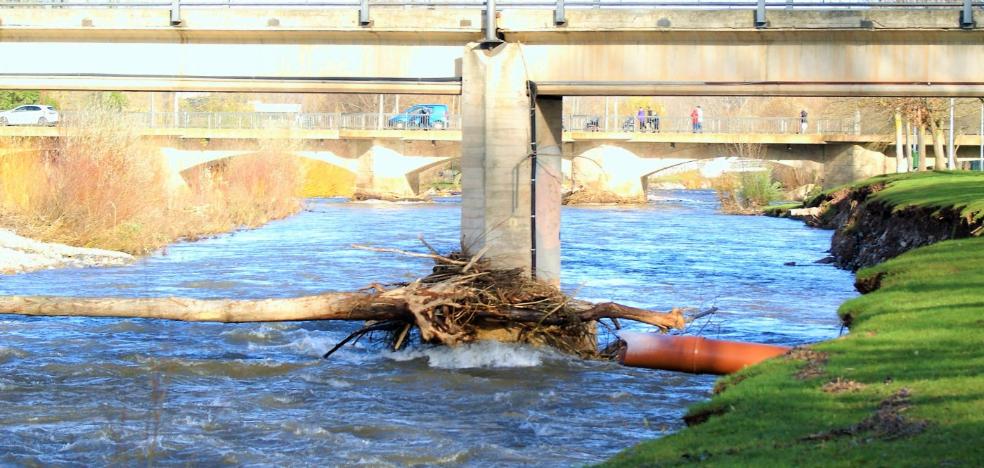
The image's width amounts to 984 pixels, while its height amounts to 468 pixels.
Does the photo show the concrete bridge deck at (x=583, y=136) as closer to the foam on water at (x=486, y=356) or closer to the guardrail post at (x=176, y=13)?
the guardrail post at (x=176, y=13)

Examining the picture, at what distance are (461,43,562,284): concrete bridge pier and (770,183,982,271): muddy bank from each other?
7.58m

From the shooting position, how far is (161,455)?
11.8 meters

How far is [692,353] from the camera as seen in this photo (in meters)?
14.7

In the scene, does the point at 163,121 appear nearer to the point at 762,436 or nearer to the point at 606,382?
the point at 606,382

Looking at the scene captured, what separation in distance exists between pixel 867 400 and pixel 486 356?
8047 mm

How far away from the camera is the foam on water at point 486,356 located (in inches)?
663

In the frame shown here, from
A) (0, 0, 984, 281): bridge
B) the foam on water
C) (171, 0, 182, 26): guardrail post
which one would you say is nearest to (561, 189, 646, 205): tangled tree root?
(0, 0, 984, 281): bridge

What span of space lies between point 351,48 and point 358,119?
6095 cm

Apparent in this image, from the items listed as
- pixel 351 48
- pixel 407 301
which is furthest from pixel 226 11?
pixel 407 301

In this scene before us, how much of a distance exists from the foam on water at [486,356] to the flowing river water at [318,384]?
0.07 feet

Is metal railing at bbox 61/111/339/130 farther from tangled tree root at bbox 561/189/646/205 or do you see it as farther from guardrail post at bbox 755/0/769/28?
guardrail post at bbox 755/0/769/28

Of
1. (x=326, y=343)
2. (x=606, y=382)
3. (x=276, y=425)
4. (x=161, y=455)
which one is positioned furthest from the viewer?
(x=326, y=343)

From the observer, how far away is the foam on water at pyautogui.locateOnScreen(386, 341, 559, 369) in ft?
55.3

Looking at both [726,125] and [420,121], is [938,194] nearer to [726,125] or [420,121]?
[726,125]
